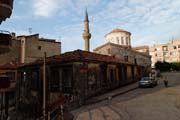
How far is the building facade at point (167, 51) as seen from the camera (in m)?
96.1

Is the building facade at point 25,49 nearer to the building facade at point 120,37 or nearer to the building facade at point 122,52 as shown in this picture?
the building facade at point 122,52

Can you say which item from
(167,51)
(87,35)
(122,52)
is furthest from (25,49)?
(167,51)

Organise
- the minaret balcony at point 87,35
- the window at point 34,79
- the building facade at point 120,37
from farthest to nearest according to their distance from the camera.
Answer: the building facade at point 120,37 → the minaret balcony at point 87,35 → the window at point 34,79

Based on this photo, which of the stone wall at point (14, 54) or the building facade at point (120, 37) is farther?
the building facade at point (120, 37)

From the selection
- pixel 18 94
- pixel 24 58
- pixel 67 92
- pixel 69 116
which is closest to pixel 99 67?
pixel 67 92

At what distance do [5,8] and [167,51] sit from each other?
92475 millimetres

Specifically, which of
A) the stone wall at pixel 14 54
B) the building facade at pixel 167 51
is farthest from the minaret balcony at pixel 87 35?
the building facade at pixel 167 51

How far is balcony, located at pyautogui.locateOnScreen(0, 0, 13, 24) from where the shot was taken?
616 inches

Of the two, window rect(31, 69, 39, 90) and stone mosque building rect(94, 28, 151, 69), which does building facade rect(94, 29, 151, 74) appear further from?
window rect(31, 69, 39, 90)

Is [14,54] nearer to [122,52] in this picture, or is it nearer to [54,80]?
[54,80]

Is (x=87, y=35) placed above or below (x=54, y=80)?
above

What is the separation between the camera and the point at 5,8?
15898mm

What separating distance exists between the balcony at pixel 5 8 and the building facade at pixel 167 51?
8404 cm

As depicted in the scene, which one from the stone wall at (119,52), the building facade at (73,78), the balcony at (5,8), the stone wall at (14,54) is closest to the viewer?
the balcony at (5,8)
